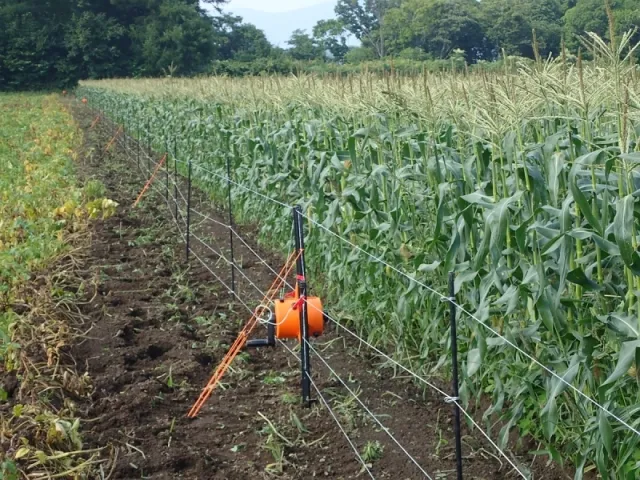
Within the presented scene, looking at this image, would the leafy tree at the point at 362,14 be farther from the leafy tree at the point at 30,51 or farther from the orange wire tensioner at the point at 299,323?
the orange wire tensioner at the point at 299,323

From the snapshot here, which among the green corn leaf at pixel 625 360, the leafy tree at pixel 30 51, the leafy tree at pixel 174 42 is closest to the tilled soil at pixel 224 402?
the green corn leaf at pixel 625 360

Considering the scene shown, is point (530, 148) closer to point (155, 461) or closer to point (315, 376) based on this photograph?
point (315, 376)

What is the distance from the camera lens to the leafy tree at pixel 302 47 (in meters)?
63.0

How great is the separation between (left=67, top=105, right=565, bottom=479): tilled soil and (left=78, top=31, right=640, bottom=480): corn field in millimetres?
324

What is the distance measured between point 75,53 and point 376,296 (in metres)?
56.4

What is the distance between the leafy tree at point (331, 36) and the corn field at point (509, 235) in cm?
5228

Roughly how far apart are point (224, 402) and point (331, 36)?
2449 inches

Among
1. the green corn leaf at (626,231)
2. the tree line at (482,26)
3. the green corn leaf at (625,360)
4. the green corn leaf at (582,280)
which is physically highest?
the tree line at (482,26)

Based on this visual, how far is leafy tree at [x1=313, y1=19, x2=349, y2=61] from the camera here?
60.7 metres

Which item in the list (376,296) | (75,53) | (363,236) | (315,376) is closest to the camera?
(315,376)

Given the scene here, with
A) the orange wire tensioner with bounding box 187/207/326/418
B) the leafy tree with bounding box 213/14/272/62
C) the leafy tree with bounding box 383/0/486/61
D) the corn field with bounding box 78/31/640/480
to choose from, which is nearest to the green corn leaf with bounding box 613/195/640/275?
the corn field with bounding box 78/31/640/480

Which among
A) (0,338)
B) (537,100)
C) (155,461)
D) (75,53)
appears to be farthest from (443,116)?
(75,53)

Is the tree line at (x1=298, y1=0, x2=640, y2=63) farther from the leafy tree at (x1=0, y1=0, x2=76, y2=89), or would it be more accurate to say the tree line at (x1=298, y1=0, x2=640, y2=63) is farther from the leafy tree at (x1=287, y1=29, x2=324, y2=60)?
the leafy tree at (x1=0, y1=0, x2=76, y2=89)

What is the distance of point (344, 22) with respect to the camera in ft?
201
